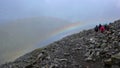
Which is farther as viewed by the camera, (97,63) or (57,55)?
(57,55)

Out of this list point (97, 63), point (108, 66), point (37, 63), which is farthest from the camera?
point (37, 63)

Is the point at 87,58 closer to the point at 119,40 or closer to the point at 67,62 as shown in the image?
the point at 67,62

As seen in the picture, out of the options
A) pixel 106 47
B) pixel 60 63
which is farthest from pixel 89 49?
pixel 60 63

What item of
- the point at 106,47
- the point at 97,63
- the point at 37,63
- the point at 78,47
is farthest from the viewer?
the point at 78,47

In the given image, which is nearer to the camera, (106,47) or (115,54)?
(115,54)

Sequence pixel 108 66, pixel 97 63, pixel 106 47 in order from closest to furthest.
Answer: pixel 108 66 → pixel 97 63 → pixel 106 47

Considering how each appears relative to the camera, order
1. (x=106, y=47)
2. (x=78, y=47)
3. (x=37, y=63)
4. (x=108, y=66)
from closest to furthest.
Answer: (x=108, y=66) < (x=106, y=47) < (x=37, y=63) < (x=78, y=47)

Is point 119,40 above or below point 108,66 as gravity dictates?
above

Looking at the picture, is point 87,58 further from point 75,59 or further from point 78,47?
point 78,47

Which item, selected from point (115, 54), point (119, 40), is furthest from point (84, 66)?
point (119, 40)
